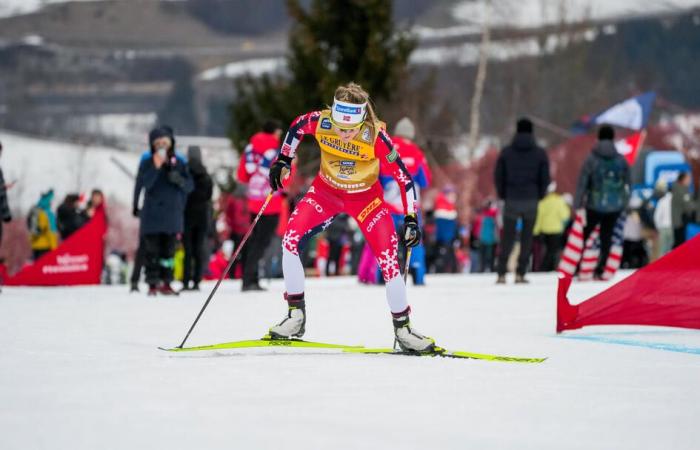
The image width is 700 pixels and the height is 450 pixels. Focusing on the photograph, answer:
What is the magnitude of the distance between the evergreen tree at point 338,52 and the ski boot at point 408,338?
29266mm

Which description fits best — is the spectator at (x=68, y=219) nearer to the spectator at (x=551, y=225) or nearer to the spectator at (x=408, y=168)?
the spectator at (x=408, y=168)

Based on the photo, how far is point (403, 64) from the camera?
38.3 meters

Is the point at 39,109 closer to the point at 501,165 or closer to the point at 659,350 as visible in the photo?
the point at 501,165

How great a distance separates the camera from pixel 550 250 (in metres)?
21.2

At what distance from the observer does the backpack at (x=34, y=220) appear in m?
19.9

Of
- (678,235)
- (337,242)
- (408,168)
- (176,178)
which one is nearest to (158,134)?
(176,178)

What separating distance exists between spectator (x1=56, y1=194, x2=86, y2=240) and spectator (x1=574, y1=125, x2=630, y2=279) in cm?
688

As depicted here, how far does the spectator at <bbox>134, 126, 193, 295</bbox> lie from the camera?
13923 mm

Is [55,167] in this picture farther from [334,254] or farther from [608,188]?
[608,188]

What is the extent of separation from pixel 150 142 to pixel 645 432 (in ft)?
30.4

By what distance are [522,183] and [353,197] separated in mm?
8042

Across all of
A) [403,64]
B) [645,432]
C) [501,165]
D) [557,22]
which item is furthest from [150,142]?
[557,22]

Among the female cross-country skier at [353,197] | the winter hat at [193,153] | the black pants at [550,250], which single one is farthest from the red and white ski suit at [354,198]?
the black pants at [550,250]

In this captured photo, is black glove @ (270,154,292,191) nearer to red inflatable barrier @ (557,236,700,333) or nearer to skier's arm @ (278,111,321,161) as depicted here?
skier's arm @ (278,111,321,161)
